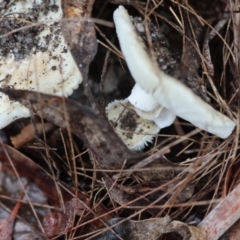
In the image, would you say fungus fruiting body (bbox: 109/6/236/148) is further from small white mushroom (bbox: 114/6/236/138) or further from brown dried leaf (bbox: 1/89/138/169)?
brown dried leaf (bbox: 1/89/138/169)

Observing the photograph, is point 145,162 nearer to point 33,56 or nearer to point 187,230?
point 187,230

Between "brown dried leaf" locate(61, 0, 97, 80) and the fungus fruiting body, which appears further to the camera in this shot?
"brown dried leaf" locate(61, 0, 97, 80)

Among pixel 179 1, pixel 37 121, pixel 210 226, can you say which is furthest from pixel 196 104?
pixel 37 121

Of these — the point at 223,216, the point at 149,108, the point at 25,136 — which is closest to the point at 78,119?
the point at 149,108

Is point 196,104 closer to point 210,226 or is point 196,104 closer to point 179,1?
point 210,226

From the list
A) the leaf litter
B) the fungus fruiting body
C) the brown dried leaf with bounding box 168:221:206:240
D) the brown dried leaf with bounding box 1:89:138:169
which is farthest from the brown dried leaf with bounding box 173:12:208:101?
the brown dried leaf with bounding box 168:221:206:240
